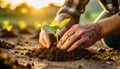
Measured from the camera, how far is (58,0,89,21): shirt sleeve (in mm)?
4434

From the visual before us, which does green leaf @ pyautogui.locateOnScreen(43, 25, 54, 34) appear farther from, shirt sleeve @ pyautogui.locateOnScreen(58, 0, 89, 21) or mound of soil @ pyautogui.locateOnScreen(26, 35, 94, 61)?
shirt sleeve @ pyautogui.locateOnScreen(58, 0, 89, 21)

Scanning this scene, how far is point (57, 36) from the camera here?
11.6ft

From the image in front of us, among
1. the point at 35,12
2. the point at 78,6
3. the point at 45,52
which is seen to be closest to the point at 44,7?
the point at 35,12

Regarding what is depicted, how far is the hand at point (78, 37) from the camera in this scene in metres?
3.36

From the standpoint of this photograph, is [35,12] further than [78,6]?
Yes

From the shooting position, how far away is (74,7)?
4.49 metres

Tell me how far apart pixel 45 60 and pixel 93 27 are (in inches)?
26.3

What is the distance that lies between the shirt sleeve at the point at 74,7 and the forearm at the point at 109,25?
0.83 meters

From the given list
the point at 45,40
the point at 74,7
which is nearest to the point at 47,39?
the point at 45,40

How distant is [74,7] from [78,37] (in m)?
1.20

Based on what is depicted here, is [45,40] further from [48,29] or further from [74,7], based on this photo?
[74,7]

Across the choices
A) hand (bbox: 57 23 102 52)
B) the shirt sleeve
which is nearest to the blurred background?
the shirt sleeve

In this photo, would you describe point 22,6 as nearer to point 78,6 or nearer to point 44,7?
point 44,7

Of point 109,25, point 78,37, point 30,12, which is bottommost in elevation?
point 78,37
